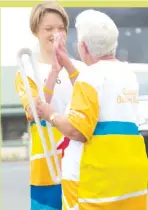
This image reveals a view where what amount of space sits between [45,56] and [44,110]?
0.42m

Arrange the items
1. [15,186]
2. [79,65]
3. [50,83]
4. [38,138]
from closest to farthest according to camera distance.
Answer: [50,83] < [38,138] < [79,65] < [15,186]

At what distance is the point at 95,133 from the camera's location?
2.29 metres

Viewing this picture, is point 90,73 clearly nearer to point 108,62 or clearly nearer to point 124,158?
point 108,62

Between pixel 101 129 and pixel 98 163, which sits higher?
pixel 101 129

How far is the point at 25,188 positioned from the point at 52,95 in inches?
128

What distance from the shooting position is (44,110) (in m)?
2.38

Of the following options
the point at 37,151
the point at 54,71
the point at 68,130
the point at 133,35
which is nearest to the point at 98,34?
the point at 54,71

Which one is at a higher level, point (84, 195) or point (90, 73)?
point (90, 73)

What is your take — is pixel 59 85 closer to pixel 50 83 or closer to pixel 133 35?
pixel 50 83

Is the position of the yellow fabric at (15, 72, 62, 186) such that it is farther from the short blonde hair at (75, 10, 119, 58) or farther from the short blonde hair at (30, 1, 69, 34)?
the short blonde hair at (75, 10, 119, 58)

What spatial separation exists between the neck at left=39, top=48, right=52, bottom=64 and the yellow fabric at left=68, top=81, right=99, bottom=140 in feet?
1.61

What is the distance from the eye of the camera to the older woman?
2.26m

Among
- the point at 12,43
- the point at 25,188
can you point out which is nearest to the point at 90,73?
the point at 25,188

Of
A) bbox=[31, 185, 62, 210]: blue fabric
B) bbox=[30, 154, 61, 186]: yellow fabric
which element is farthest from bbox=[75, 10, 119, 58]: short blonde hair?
bbox=[31, 185, 62, 210]: blue fabric
